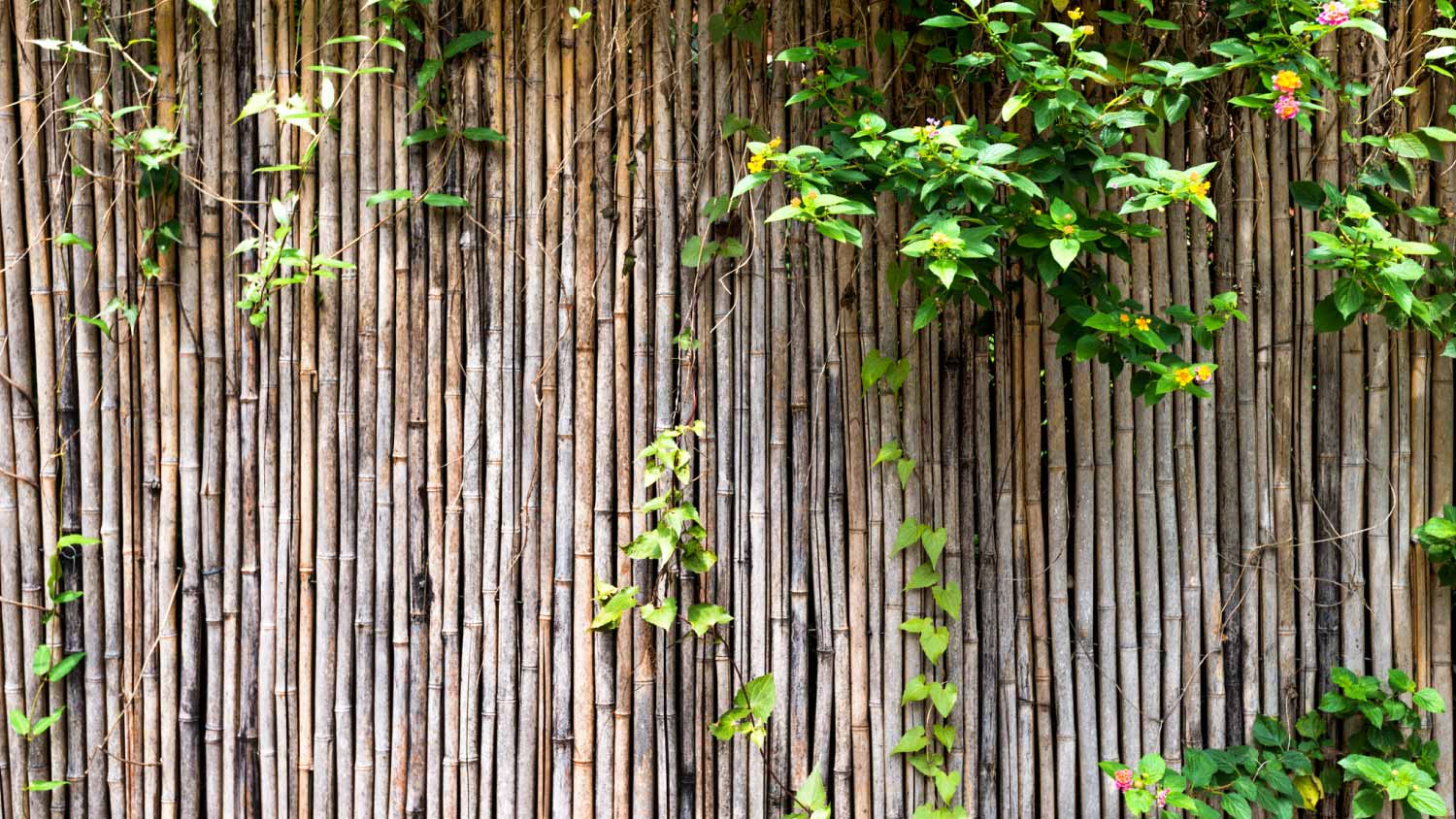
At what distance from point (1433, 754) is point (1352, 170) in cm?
127

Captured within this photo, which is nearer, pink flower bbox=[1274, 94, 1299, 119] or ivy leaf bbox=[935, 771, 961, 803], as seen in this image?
pink flower bbox=[1274, 94, 1299, 119]

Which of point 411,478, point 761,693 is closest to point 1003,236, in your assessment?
point 761,693

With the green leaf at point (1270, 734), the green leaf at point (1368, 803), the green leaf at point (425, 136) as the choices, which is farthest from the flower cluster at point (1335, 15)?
the green leaf at point (425, 136)

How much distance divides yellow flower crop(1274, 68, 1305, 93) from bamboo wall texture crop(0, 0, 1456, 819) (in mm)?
313

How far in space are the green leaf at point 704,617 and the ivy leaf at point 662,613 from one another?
4cm

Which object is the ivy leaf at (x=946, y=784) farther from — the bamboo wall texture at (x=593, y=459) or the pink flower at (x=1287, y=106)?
the pink flower at (x=1287, y=106)

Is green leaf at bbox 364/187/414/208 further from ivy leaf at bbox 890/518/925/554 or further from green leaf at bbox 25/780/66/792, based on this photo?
green leaf at bbox 25/780/66/792

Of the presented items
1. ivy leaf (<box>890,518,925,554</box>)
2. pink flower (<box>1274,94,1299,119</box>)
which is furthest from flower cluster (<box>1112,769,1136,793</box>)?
pink flower (<box>1274,94,1299,119</box>)

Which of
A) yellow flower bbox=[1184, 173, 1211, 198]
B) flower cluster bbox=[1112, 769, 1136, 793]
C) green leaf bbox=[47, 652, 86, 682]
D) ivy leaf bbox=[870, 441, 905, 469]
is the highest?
yellow flower bbox=[1184, 173, 1211, 198]

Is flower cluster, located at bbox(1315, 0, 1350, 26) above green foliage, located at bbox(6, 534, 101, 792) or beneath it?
above

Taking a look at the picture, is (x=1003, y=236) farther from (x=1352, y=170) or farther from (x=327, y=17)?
(x=327, y=17)

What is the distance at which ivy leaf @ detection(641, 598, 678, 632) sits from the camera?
82.7 inches

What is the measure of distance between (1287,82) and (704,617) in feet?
5.06

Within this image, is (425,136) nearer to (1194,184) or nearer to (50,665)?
(50,665)
